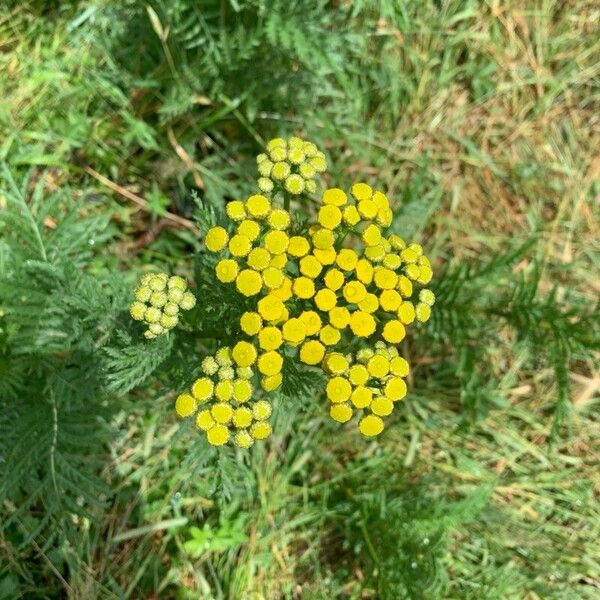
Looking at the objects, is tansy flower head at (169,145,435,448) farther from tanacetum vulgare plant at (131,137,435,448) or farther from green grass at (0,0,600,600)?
green grass at (0,0,600,600)

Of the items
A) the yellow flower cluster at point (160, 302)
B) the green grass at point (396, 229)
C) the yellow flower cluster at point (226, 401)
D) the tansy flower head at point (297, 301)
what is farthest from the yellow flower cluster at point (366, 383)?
the green grass at point (396, 229)

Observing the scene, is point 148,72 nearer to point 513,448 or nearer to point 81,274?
point 81,274

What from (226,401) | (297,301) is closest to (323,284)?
(297,301)

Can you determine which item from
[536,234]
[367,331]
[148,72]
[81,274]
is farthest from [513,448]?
[148,72]

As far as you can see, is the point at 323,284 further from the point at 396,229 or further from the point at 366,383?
the point at 396,229

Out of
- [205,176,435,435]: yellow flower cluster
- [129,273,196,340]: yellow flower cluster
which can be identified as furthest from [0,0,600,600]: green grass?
[129,273,196,340]: yellow flower cluster

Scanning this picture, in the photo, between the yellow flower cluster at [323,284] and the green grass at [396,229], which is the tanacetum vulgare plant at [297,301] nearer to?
the yellow flower cluster at [323,284]
